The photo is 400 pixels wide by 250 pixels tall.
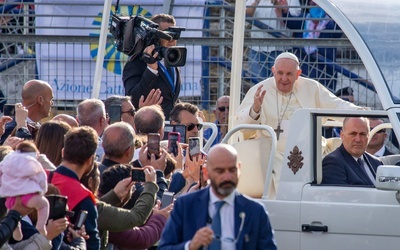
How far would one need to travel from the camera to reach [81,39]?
15.4 metres

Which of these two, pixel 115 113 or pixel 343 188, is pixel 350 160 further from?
pixel 115 113

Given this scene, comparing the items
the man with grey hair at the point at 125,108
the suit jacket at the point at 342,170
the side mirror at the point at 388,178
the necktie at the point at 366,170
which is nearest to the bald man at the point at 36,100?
the man with grey hair at the point at 125,108

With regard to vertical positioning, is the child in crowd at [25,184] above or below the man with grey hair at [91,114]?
below

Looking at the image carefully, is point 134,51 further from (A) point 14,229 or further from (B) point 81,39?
(A) point 14,229

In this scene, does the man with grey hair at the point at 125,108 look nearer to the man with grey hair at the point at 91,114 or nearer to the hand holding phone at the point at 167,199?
the man with grey hair at the point at 91,114

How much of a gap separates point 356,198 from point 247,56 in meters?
6.39

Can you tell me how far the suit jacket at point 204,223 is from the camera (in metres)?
7.21

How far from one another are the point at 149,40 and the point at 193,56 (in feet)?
10.9

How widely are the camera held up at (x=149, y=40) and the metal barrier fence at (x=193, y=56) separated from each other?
272 centimetres

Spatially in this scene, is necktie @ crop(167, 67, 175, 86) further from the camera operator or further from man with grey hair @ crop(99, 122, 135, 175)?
man with grey hair @ crop(99, 122, 135, 175)

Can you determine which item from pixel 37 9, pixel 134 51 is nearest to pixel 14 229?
pixel 134 51

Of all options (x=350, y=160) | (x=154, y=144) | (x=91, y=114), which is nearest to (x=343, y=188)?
(x=350, y=160)

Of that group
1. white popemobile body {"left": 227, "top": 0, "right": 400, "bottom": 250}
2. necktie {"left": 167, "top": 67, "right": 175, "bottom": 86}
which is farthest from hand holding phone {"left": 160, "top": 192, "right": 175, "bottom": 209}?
necktie {"left": 167, "top": 67, "right": 175, "bottom": 86}

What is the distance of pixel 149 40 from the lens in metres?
12.4
